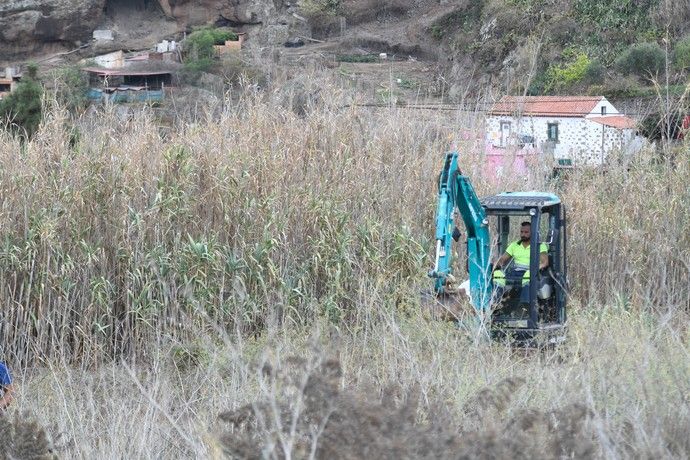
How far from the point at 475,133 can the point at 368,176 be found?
2.35m

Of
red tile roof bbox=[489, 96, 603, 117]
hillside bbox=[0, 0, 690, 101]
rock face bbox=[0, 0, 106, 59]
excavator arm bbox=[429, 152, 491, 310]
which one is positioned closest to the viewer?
excavator arm bbox=[429, 152, 491, 310]

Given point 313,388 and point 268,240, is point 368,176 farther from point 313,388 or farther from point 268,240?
point 313,388

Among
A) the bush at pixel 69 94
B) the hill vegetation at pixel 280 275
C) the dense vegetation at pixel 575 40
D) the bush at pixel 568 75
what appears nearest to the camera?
the hill vegetation at pixel 280 275

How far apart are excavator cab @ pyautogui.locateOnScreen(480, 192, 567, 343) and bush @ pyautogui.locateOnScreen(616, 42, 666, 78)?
66.3 feet

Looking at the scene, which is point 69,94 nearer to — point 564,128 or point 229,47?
point 564,128

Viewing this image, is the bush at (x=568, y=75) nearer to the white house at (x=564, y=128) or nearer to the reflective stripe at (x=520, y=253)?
the white house at (x=564, y=128)

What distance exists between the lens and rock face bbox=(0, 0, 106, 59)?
4469 cm

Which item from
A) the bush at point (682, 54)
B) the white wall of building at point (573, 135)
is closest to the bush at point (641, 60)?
the bush at point (682, 54)

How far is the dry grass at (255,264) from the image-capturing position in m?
6.12

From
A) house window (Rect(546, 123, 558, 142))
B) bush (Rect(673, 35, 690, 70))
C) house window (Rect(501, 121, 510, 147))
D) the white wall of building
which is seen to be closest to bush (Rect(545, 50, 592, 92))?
bush (Rect(673, 35, 690, 70))

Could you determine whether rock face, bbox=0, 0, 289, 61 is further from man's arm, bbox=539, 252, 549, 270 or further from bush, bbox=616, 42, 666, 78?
man's arm, bbox=539, 252, 549, 270

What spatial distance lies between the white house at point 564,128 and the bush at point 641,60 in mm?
5743

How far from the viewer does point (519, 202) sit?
29.0 feet

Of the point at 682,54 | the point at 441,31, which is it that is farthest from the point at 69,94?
the point at 441,31
